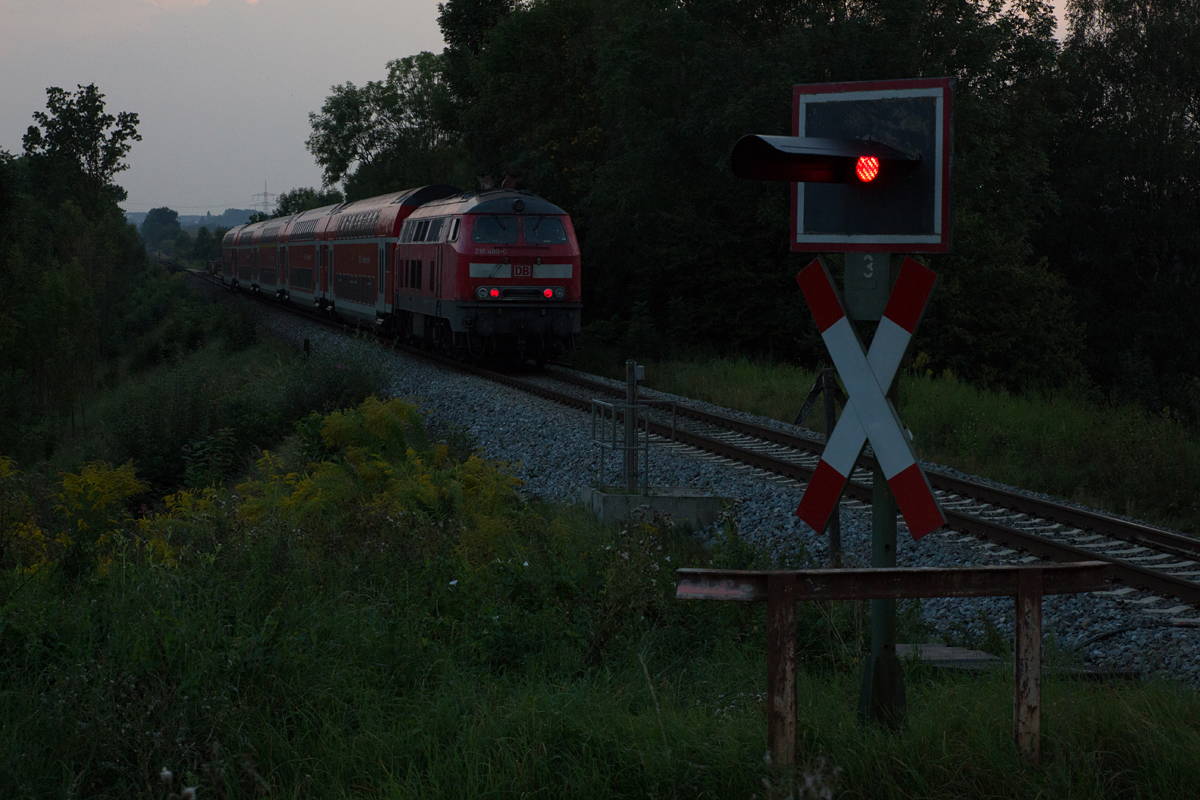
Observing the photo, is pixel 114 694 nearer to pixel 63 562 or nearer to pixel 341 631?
pixel 341 631

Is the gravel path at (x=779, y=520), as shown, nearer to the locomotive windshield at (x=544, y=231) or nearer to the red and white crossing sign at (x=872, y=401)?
the red and white crossing sign at (x=872, y=401)

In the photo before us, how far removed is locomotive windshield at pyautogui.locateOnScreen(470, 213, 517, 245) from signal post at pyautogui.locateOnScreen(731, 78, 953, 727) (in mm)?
14736

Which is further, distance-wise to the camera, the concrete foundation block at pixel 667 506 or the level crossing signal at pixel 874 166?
the concrete foundation block at pixel 667 506

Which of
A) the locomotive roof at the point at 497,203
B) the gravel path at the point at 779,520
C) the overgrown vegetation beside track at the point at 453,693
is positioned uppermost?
the locomotive roof at the point at 497,203

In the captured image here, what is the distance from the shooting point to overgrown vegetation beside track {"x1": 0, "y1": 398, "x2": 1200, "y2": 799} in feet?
11.7

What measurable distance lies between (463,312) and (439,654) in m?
13.7

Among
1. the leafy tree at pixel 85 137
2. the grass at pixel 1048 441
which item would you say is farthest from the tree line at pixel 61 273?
the grass at pixel 1048 441

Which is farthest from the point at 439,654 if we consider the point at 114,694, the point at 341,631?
the point at 114,694

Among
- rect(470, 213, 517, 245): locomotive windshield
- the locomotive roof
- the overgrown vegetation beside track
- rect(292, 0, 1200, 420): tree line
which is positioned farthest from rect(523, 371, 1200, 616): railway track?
rect(292, 0, 1200, 420): tree line

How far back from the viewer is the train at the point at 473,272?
18.4 metres

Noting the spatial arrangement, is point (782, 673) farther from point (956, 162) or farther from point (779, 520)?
point (956, 162)

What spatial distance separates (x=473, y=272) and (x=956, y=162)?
11.7 metres

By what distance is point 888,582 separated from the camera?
11.3 feet

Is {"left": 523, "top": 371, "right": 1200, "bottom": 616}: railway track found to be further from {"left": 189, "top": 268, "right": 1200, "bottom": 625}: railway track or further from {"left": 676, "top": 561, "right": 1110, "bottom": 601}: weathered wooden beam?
{"left": 676, "top": 561, "right": 1110, "bottom": 601}: weathered wooden beam
